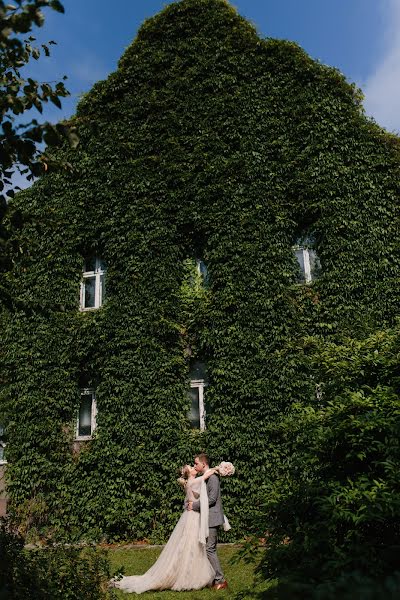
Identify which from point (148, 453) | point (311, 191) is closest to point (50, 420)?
point (148, 453)

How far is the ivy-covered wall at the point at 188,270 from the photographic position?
1233 cm

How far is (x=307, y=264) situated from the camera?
528 inches

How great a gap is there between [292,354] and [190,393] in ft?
9.20

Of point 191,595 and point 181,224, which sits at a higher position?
point 181,224

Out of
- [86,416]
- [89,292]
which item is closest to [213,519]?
[86,416]

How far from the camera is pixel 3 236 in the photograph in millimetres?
4617

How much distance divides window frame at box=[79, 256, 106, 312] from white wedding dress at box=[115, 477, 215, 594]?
745cm

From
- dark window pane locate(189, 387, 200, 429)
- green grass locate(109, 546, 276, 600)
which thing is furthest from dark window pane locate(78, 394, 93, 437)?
green grass locate(109, 546, 276, 600)

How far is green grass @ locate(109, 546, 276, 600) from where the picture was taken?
24.4 feet

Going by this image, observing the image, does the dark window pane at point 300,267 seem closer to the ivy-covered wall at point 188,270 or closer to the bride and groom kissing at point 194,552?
the ivy-covered wall at point 188,270

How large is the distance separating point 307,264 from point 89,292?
20.0 feet

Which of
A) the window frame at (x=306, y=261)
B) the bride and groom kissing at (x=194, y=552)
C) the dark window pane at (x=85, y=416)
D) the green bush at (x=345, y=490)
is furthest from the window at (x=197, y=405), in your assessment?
the green bush at (x=345, y=490)

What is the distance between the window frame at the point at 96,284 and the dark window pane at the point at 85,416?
2.45 meters

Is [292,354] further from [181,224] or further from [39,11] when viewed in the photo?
[39,11]
